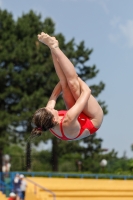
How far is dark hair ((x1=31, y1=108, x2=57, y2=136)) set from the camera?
657cm

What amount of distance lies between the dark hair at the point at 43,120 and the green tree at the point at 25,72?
876 inches

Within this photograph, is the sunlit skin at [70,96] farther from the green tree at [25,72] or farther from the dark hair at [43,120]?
the green tree at [25,72]

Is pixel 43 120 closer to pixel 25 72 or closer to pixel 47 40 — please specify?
pixel 47 40

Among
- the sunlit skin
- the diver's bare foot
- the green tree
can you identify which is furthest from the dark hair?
the green tree

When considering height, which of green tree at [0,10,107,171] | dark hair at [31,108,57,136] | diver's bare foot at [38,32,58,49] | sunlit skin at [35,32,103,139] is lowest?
dark hair at [31,108,57,136]

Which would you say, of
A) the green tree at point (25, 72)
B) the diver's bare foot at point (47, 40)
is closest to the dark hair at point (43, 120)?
the diver's bare foot at point (47, 40)

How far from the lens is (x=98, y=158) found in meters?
31.8

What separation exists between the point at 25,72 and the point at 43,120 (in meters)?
23.8

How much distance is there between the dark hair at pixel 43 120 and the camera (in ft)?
21.6

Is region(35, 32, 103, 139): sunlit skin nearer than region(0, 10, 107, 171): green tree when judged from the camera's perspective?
Yes

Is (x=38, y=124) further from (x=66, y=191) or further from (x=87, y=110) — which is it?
(x=66, y=191)

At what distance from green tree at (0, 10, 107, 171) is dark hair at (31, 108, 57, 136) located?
22.2 metres

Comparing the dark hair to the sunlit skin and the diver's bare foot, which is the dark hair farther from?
the diver's bare foot

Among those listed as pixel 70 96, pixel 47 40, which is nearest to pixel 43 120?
pixel 70 96
